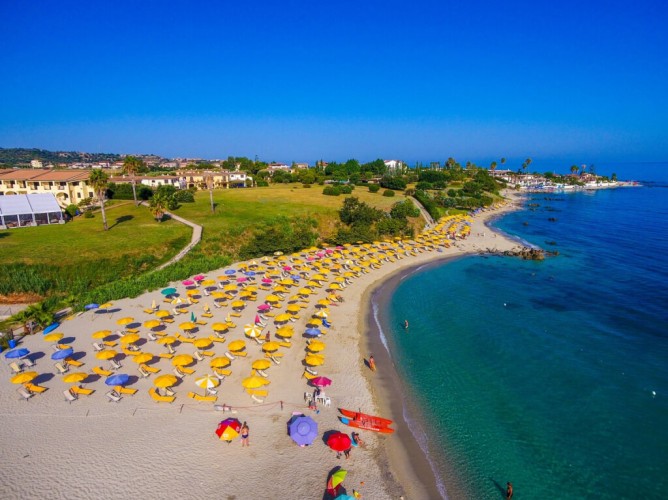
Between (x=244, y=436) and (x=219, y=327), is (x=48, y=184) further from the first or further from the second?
(x=244, y=436)

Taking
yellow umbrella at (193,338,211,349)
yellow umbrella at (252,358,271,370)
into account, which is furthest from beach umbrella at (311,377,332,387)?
yellow umbrella at (193,338,211,349)

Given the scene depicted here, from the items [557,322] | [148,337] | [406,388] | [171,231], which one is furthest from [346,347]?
→ [171,231]

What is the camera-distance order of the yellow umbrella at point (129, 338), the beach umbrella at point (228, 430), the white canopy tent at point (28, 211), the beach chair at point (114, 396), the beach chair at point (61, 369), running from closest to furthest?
the beach umbrella at point (228, 430) < the beach chair at point (114, 396) < the beach chair at point (61, 369) < the yellow umbrella at point (129, 338) < the white canopy tent at point (28, 211)

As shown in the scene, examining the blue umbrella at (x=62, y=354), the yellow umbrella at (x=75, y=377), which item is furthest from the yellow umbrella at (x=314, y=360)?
the blue umbrella at (x=62, y=354)

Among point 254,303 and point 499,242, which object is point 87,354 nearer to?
point 254,303

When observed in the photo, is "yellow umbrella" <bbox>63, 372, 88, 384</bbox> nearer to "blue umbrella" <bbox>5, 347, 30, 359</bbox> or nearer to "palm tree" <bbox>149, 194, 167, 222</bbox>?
"blue umbrella" <bbox>5, 347, 30, 359</bbox>

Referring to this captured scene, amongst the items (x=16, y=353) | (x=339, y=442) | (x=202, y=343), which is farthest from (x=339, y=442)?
(x=16, y=353)

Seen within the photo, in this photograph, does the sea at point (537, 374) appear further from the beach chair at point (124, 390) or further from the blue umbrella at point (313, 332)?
the beach chair at point (124, 390)
